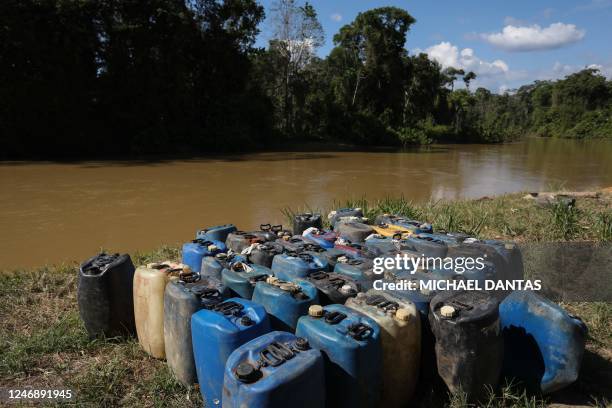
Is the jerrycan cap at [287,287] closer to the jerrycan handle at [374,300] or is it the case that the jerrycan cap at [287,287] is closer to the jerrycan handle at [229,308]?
the jerrycan handle at [229,308]

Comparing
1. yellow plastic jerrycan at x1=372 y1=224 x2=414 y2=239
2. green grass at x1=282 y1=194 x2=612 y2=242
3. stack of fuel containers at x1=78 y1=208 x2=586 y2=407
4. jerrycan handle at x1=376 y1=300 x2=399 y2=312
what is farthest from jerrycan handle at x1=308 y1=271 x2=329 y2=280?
green grass at x1=282 y1=194 x2=612 y2=242

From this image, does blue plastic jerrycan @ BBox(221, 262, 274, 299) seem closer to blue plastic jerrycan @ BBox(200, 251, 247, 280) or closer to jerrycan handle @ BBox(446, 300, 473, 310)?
blue plastic jerrycan @ BBox(200, 251, 247, 280)

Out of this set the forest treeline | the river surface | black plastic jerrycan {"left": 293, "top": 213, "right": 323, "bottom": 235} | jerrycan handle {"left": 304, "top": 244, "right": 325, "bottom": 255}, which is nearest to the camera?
jerrycan handle {"left": 304, "top": 244, "right": 325, "bottom": 255}

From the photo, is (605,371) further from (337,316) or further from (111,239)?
(111,239)

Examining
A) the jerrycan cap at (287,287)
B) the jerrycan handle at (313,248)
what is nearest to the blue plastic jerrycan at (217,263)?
the jerrycan handle at (313,248)

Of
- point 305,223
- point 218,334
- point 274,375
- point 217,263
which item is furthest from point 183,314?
point 305,223

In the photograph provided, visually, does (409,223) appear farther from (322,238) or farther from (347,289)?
(347,289)

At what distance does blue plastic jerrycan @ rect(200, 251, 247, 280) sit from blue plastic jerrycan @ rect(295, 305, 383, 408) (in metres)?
0.78

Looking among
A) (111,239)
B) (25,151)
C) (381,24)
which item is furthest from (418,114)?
(111,239)

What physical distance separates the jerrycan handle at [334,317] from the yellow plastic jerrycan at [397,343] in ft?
0.35

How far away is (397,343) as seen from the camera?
5.32 ft

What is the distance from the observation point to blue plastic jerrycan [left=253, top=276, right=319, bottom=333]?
5.84 feet

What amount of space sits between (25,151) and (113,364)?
1469 cm

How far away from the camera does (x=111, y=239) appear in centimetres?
552
